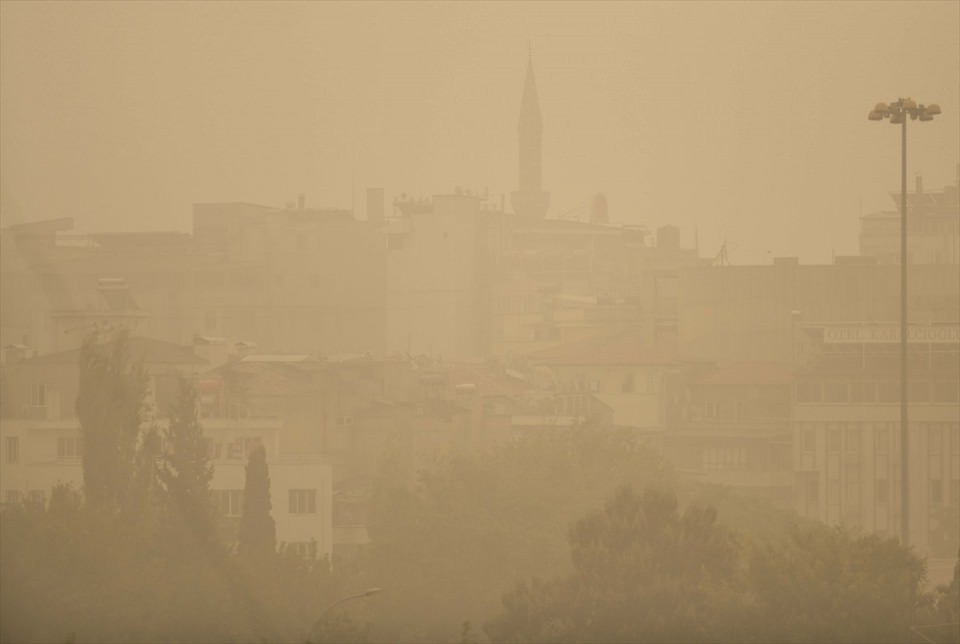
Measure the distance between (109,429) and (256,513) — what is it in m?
2.06

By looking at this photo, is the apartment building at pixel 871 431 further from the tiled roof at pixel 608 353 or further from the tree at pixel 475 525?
the tree at pixel 475 525

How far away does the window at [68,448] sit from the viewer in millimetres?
25663

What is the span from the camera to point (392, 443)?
26844 millimetres

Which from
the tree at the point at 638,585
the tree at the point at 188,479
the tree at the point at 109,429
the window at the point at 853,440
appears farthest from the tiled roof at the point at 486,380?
the tree at the point at 638,585

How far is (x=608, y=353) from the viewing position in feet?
121

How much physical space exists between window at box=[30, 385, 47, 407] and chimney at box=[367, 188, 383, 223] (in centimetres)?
1625

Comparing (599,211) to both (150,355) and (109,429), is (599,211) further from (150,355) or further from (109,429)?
(109,429)

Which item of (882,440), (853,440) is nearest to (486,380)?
(853,440)

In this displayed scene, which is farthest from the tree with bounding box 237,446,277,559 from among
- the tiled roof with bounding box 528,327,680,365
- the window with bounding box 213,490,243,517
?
the tiled roof with bounding box 528,327,680,365

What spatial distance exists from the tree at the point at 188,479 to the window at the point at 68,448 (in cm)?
225

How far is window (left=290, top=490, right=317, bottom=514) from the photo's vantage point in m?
24.7

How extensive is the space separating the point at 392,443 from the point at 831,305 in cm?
1348

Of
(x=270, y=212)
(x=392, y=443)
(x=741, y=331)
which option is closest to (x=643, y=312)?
(x=741, y=331)

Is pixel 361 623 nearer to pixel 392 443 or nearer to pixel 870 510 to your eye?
pixel 392 443
